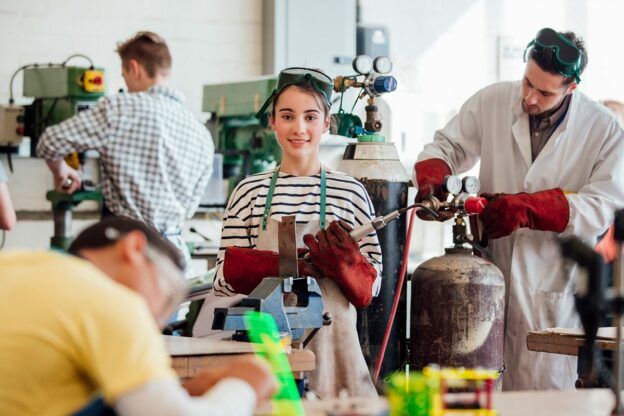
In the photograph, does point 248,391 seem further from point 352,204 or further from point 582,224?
point 582,224

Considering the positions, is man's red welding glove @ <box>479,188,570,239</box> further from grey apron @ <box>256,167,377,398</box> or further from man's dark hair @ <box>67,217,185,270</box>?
man's dark hair @ <box>67,217,185,270</box>

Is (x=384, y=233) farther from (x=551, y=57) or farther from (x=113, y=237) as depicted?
(x=113, y=237)

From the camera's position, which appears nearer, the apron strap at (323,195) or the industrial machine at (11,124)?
the apron strap at (323,195)

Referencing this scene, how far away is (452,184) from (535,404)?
3.66ft

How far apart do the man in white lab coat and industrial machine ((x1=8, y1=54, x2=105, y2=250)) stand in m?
1.61

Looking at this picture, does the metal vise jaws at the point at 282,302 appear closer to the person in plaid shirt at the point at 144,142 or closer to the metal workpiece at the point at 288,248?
the metal workpiece at the point at 288,248

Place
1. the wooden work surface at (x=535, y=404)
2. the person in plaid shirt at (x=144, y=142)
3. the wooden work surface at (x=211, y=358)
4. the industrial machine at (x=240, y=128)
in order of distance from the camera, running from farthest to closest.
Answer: the industrial machine at (x=240, y=128), the person in plaid shirt at (x=144, y=142), the wooden work surface at (x=211, y=358), the wooden work surface at (x=535, y=404)

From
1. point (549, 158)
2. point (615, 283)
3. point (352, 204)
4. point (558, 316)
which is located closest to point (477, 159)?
point (549, 158)

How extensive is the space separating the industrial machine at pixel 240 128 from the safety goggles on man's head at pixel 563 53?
59.4 inches

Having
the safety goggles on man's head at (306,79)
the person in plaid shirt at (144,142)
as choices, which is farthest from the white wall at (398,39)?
the safety goggles on man's head at (306,79)

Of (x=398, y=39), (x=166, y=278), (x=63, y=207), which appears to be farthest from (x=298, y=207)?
(x=398, y=39)

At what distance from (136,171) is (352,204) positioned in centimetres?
108

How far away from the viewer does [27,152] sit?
14.9 ft

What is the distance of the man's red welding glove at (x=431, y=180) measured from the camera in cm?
285
